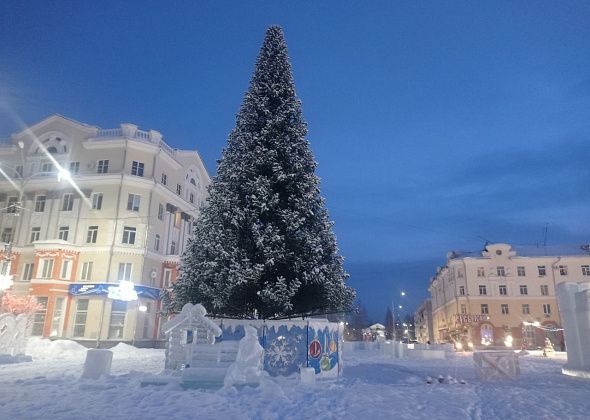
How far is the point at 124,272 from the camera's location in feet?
111

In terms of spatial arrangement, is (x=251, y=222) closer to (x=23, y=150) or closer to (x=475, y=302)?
(x=23, y=150)

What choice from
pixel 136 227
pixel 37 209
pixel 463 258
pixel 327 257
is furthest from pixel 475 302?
pixel 37 209

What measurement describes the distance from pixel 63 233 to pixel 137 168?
8.17 meters

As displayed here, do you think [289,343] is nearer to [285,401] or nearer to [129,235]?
[285,401]

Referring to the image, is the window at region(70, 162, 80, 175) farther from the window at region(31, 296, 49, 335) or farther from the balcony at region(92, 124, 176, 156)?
the window at region(31, 296, 49, 335)

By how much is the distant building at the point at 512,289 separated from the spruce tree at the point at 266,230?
43.2 m

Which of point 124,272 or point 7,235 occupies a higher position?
point 7,235

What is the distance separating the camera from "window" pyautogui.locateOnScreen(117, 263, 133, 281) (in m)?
33.8

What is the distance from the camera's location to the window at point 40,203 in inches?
1433

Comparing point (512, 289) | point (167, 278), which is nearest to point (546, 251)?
point (512, 289)

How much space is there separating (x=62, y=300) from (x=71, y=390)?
86.6 feet

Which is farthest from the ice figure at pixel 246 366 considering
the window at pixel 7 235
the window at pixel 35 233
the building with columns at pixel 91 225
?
the window at pixel 7 235

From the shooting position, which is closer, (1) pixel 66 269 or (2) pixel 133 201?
(1) pixel 66 269

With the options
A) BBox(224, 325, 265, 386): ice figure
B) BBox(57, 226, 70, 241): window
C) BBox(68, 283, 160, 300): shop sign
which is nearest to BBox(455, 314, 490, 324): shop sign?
BBox(68, 283, 160, 300): shop sign
